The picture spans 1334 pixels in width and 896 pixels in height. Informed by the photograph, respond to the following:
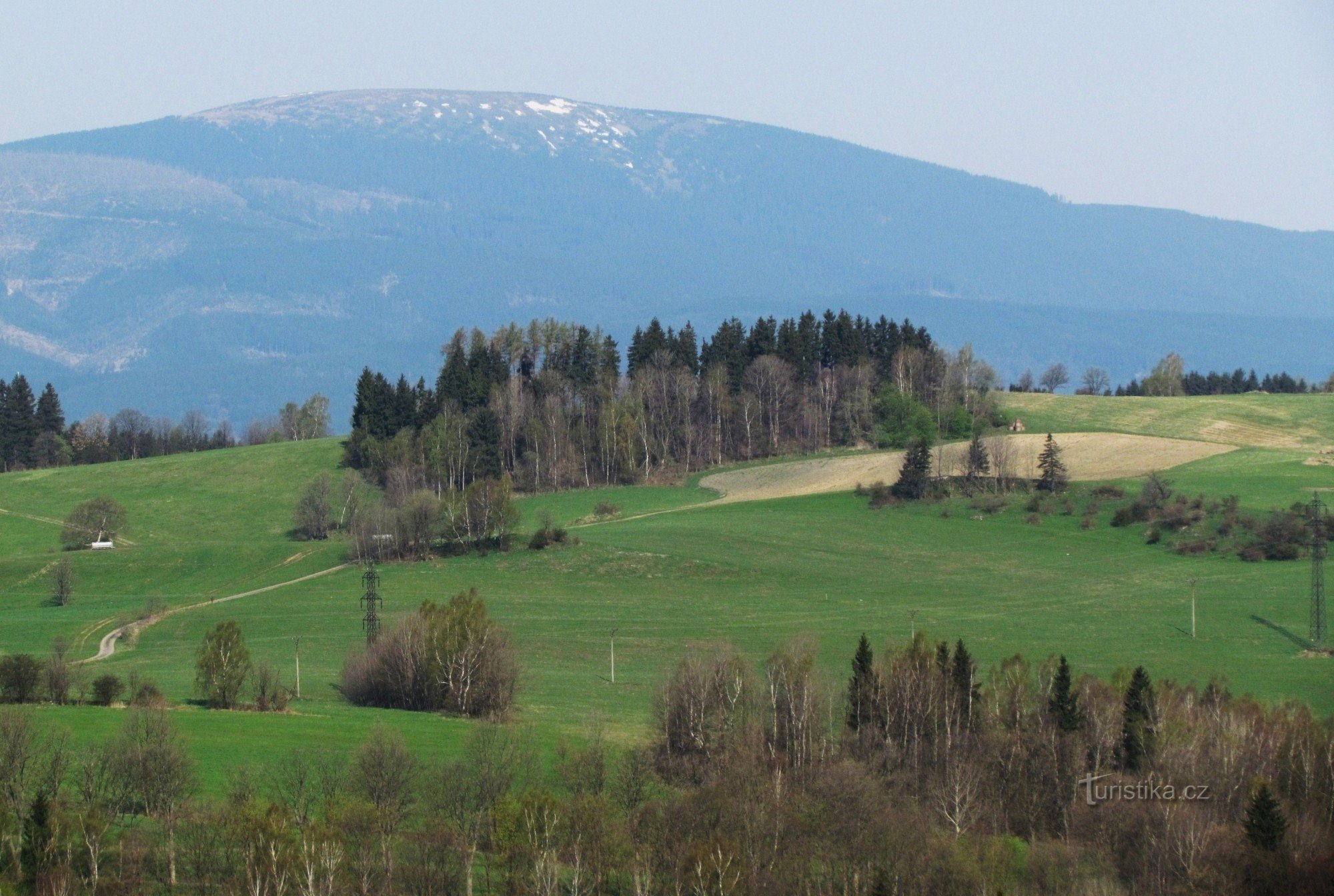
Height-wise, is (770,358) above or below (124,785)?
above

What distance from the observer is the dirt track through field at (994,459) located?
12788 cm

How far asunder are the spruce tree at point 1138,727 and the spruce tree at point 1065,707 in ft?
5.44

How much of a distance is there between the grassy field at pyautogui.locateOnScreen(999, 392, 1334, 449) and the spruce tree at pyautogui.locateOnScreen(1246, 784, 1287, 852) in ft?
337

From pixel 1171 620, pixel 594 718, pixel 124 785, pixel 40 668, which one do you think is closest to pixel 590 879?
pixel 124 785

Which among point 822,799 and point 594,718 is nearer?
point 822,799

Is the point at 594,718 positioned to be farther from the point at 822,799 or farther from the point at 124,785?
the point at 124,785

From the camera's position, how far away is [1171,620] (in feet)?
288

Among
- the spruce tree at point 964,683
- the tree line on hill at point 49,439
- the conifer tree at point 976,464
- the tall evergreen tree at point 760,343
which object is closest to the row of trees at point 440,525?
the conifer tree at point 976,464

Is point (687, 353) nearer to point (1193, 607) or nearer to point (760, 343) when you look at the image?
point (760, 343)

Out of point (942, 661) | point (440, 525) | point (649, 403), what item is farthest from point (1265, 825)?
point (649, 403)

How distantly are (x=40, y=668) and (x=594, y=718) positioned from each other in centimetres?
2397

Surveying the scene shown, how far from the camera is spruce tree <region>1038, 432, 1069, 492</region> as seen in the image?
121 meters

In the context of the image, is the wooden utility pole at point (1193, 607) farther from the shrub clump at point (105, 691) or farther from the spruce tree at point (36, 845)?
the spruce tree at point (36, 845)

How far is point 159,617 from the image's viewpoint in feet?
315
